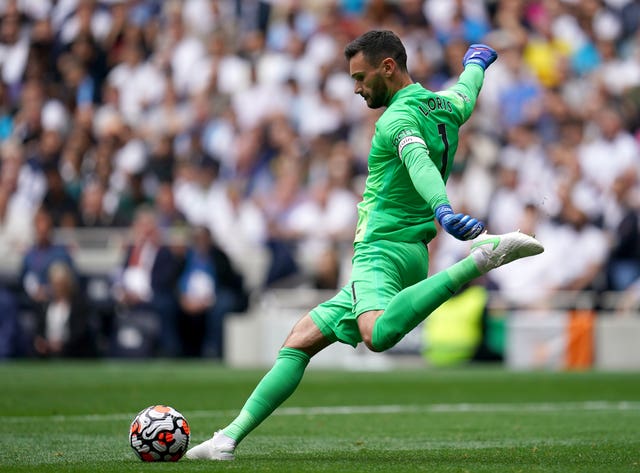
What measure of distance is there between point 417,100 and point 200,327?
12.4 m

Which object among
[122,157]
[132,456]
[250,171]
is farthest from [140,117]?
[132,456]

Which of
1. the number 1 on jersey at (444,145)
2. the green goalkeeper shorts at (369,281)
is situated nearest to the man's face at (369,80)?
the number 1 on jersey at (444,145)

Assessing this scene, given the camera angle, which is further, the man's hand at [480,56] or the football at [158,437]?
the man's hand at [480,56]

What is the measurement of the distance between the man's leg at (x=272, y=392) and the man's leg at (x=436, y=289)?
0.43m

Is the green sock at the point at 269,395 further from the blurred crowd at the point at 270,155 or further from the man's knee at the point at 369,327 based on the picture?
the blurred crowd at the point at 270,155

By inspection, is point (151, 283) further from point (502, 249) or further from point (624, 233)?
point (502, 249)

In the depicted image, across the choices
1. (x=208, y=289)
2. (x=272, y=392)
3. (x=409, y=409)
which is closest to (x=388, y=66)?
(x=272, y=392)

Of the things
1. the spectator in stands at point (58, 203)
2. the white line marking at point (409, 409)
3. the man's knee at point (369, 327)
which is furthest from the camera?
the spectator in stands at point (58, 203)

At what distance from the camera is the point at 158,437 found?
708 cm

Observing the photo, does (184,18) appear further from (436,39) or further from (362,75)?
(362,75)

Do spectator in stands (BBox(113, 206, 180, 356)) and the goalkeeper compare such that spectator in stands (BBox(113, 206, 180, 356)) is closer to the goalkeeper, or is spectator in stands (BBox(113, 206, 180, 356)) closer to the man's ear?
the goalkeeper

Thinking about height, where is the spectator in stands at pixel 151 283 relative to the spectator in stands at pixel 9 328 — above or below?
above

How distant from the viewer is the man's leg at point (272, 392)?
7.04 meters

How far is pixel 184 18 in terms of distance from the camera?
2330cm
